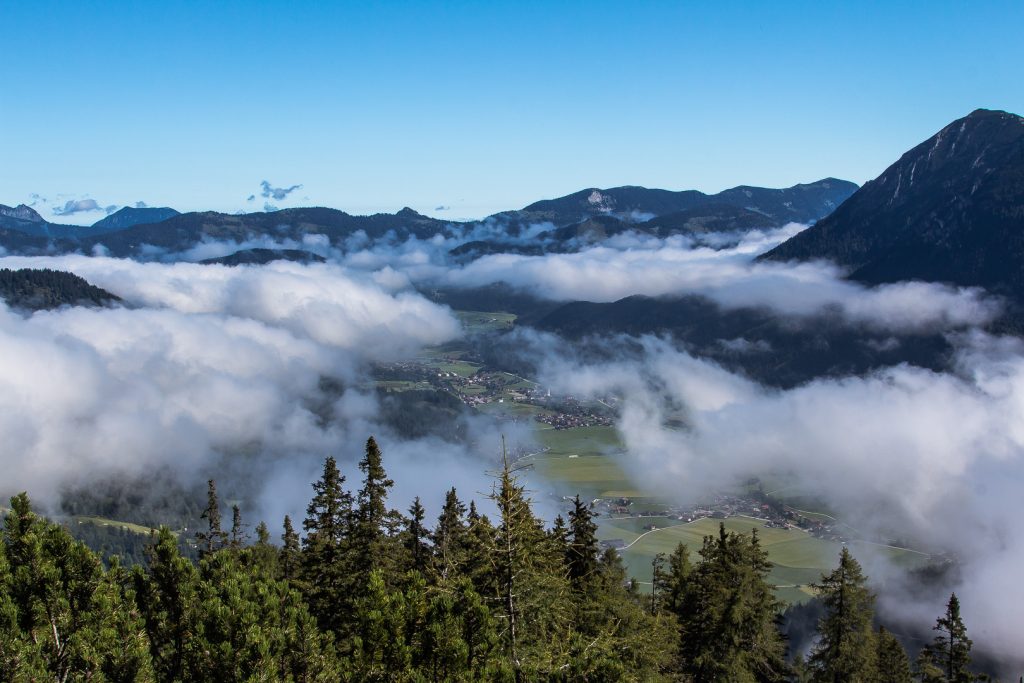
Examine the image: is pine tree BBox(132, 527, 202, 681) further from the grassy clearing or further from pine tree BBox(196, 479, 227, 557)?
the grassy clearing

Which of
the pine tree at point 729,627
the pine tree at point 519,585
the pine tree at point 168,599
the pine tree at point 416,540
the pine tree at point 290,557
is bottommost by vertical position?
the pine tree at point 290,557

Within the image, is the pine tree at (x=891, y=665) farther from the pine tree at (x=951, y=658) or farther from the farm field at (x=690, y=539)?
the farm field at (x=690, y=539)

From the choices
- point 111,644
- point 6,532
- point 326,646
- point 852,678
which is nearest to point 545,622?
point 326,646

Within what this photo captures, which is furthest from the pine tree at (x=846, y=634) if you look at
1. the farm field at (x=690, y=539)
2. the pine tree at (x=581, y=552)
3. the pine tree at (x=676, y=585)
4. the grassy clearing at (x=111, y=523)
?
the grassy clearing at (x=111, y=523)

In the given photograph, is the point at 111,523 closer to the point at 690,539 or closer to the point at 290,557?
the point at 690,539

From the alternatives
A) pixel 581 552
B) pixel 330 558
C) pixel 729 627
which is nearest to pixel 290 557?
pixel 330 558

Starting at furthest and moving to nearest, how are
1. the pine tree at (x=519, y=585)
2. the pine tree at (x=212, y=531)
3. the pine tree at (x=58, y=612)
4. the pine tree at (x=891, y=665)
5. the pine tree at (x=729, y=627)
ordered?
the pine tree at (x=212, y=531) < the pine tree at (x=891, y=665) < the pine tree at (x=729, y=627) < the pine tree at (x=519, y=585) < the pine tree at (x=58, y=612)

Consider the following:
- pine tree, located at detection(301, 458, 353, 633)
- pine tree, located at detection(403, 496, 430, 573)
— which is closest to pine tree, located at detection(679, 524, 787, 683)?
pine tree, located at detection(403, 496, 430, 573)
